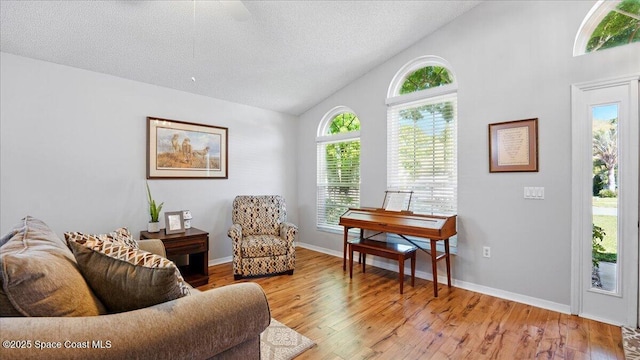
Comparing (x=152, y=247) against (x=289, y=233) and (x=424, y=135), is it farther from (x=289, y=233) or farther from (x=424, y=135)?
(x=424, y=135)

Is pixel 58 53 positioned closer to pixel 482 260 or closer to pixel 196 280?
pixel 196 280

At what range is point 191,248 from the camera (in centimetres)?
316

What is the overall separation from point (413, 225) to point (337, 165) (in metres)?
1.89

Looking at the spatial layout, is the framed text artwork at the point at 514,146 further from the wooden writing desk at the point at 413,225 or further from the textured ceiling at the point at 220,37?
the textured ceiling at the point at 220,37

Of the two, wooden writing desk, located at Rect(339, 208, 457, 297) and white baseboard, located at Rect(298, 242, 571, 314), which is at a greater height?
wooden writing desk, located at Rect(339, 208, 457, 297)

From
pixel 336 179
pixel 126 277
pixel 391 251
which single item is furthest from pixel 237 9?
pixel 336 179

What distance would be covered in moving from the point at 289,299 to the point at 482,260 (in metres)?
2.13

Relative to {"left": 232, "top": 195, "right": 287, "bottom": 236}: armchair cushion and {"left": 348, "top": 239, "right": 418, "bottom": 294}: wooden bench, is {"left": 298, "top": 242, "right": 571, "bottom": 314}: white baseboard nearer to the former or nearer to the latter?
{"left": 348, "top": 239, "right": 418, "bottom": 294}: wooden bench

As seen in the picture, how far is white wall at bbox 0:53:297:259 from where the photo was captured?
2.64 metres

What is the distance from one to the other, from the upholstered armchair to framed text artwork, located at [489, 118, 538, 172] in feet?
8.21

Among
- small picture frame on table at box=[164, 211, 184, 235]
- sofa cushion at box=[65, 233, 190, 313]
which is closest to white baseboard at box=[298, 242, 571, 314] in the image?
small picture frame on table at box=[164, 211, 184, 235]

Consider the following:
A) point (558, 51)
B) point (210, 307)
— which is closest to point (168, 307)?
point (210, 307)

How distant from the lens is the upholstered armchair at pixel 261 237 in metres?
3.38

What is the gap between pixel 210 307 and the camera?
1.11 meters
